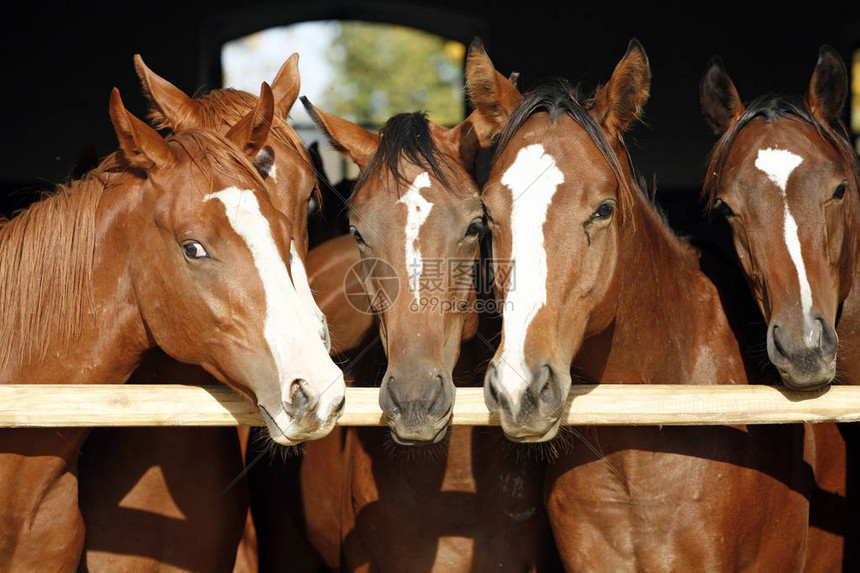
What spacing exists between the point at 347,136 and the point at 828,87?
5.83ft

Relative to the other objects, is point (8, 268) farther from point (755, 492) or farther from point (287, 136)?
point (755, 492)

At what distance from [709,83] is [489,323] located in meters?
1.22

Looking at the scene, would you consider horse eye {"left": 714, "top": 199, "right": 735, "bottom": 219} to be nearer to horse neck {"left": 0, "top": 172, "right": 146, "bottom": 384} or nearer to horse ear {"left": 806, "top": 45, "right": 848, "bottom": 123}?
horse ear {"left": 806, "top": 45, "right": 848, "bottom": 123}

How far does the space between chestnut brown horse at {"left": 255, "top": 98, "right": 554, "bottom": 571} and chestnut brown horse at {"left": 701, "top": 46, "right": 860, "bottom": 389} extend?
90cm

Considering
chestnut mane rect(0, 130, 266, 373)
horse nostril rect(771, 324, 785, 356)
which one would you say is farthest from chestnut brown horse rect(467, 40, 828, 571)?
chestnut mane rect(0, 130, 266, 373)

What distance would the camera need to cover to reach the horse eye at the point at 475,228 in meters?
2.96

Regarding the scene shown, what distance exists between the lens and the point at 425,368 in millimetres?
2607

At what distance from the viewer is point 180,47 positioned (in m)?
7.79

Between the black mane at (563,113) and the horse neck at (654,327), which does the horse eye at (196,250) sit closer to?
the black mane at (563,113)

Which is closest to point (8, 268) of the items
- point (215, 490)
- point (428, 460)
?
point (215, 490)

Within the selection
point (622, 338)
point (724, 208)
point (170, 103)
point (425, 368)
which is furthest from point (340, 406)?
point (724, 208)

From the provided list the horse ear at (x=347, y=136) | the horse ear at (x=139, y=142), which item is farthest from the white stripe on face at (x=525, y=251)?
the horse ear at (x=139, y=142)

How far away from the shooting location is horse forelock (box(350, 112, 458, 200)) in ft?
9.71

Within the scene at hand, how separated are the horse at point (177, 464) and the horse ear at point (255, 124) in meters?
0.18
